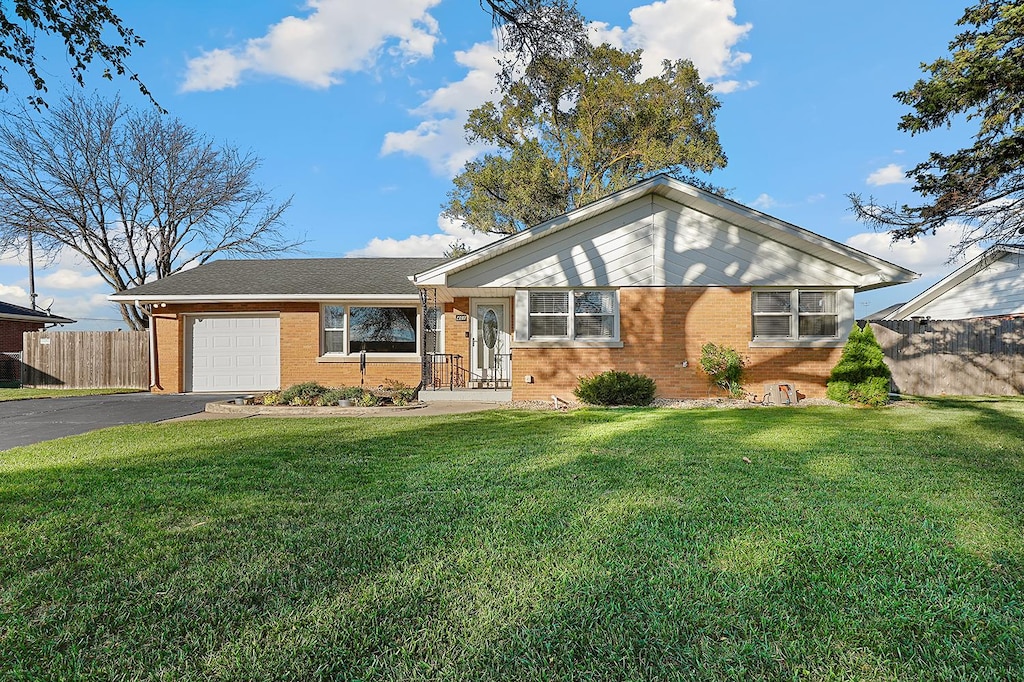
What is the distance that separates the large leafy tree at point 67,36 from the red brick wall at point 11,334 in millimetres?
20954

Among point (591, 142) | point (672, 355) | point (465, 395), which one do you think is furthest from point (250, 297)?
point (591, 142)

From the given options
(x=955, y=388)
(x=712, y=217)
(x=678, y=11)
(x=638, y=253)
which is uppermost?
(x=678, y=11)

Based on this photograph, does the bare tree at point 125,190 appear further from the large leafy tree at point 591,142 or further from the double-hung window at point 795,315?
the double-hung window at point 795,315

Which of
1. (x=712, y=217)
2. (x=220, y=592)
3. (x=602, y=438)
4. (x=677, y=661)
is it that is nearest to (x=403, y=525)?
(x=220, y=592)

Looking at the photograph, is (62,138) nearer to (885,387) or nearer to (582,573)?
(582,573)

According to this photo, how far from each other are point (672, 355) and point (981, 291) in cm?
1568

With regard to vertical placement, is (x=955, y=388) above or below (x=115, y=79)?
below

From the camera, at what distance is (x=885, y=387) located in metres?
10.8

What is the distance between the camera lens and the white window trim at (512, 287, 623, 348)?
1211 centimetres

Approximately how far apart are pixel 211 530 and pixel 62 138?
2615 cm

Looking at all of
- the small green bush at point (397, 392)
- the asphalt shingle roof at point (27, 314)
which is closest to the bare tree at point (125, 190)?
the asphalt shingle roof at point (27, 314)

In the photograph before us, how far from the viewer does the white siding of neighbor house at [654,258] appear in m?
12.0

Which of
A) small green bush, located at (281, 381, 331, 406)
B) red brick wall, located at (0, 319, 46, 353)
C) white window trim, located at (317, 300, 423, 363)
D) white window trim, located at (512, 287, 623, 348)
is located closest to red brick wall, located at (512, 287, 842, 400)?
white window trim, located at (512, 287, 623, 348)

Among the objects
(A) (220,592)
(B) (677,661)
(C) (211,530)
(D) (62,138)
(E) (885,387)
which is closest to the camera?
(B) (677,661)
